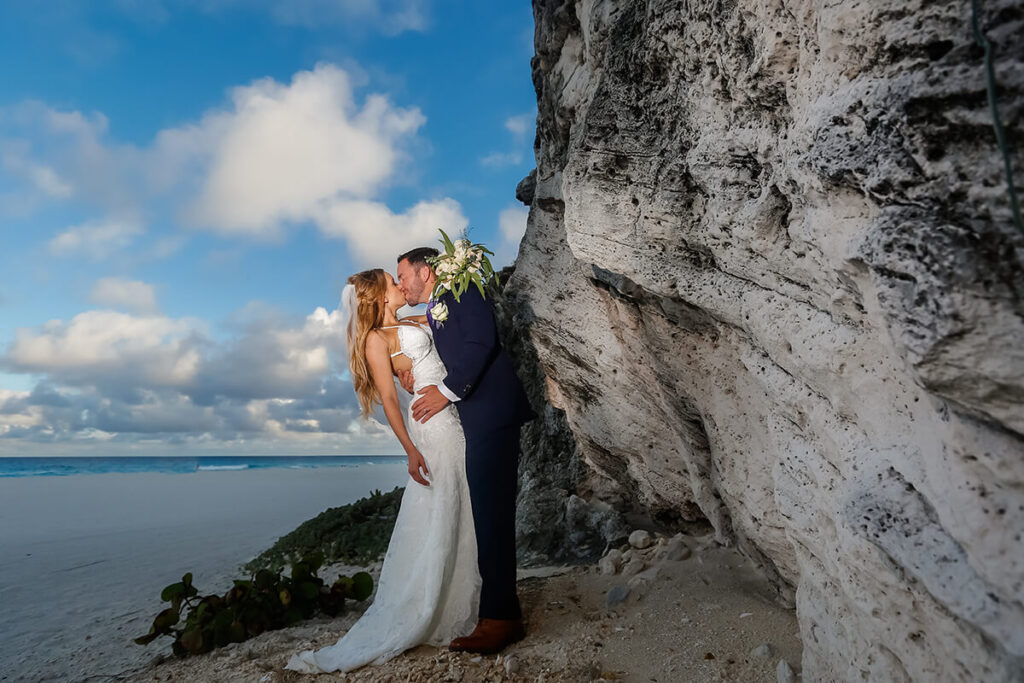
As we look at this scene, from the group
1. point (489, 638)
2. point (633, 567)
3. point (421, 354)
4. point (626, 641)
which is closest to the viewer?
point (626, 641)

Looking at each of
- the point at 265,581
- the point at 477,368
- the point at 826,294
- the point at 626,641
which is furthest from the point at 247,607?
the point at 826,294

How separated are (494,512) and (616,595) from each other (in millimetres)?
1007

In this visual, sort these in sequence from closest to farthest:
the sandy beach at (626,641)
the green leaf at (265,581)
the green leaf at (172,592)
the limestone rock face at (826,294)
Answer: the limestone rock face at (826,294), the sandy beach at (626,641), the green leaf at (172,592), the green leaf at (265,581)

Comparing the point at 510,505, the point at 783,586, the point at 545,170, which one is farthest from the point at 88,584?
the point at 783,586

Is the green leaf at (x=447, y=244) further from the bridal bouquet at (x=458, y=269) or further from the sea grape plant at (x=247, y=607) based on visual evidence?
the sea grape plant at (x=247, y=607)

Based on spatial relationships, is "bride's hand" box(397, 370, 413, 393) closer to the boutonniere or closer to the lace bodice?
the lace bodice

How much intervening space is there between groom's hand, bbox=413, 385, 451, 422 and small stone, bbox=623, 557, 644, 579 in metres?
1.83

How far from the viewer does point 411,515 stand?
13.0 ft

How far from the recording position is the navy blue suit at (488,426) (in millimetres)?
3697

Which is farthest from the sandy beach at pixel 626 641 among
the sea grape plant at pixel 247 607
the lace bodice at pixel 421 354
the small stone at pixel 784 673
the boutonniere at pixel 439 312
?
the boutonniere at pixel 439 312

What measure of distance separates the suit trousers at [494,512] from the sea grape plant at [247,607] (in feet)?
5.36

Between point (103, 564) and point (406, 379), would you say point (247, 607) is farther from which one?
point (103, 564)

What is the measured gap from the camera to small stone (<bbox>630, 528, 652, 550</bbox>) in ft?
15.5

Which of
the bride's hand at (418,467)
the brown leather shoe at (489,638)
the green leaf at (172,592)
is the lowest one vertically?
the brown leather shoe at (489,638)
